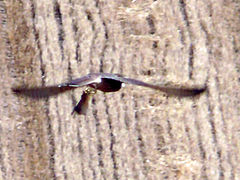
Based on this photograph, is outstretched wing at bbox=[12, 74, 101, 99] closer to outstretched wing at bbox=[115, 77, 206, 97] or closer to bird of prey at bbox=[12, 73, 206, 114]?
bird of prey at bbox=[12, 73, 206, 114]

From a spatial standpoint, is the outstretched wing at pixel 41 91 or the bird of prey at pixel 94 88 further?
the outstretched wing at pixel 41 91

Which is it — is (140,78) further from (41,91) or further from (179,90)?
(41,91)

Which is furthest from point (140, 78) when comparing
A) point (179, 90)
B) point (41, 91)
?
point (41, 91)

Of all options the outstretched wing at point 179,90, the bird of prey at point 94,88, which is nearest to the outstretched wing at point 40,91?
the bird of prey at point 94,88

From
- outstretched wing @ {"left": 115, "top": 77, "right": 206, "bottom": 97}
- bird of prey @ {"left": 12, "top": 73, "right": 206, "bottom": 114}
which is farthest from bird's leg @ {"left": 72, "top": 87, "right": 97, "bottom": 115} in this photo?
outstretched wing @ {"left": 115, "top": 77, "right": 206, "bottom": 97}

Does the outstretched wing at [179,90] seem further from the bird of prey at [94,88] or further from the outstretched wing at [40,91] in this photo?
the outstretched wing at [40,91]

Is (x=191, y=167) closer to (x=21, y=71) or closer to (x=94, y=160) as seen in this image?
(x=94, y=160)
